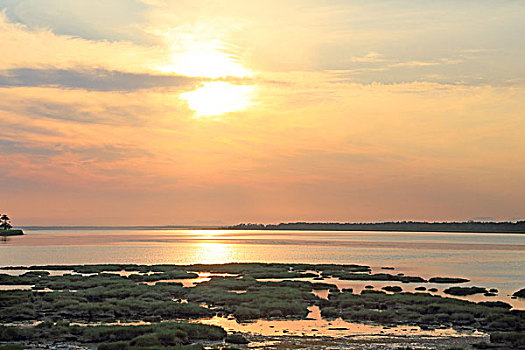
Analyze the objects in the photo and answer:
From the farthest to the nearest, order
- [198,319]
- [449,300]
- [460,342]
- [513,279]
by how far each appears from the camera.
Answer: [513,279]
[449,300]
[198,319]
[460,342]

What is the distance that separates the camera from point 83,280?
2945 inches

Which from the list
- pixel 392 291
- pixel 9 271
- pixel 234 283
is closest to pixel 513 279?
pixel 392 291

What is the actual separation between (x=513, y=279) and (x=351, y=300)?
42.3 m

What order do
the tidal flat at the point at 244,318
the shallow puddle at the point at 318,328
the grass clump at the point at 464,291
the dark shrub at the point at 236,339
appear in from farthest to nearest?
1. the grass clump at the point at 464,291
2. the shallow puddle at the point at 318,328
3. the dark shrub at the point at 236,339
4. the tidal flat at the point at 244,318

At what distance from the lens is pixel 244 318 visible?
47688 millimetres

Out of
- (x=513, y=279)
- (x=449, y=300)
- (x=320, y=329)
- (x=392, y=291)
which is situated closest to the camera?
(x=320, y=329)

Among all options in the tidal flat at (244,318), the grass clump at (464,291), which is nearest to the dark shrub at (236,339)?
the tidal flat at (244,318)

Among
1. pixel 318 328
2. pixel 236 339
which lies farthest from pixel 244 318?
pixel 236 339

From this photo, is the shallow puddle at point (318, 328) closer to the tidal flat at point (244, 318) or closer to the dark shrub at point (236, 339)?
the tidal flat at point (244, 318)

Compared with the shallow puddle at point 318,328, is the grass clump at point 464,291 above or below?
above

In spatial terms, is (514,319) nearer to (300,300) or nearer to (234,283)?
(300,300)

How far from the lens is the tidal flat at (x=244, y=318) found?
37438mm

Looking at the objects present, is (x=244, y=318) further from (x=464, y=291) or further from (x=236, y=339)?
(x=464, y=291)

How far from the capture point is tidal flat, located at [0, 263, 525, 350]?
37438 millimetres
